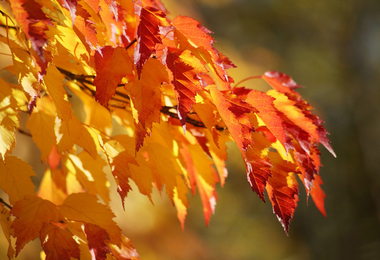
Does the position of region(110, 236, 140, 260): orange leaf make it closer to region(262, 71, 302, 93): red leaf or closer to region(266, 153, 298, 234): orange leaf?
region(266, 153, 298, 234): orange leaf

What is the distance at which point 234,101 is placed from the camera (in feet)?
1.40

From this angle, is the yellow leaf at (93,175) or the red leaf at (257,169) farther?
the yellow leaf at (93,175)

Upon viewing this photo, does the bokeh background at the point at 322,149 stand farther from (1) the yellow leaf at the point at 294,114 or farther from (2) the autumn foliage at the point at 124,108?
(1) the yellow leaf at the point at 294,114

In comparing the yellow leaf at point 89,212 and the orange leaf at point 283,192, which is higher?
the orange leaf at point 283,192

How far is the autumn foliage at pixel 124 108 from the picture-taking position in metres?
0.39

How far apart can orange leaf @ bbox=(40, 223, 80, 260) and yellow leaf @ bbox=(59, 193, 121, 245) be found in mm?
50

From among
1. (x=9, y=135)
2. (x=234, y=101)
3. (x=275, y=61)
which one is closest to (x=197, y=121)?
(x=234, y=101)

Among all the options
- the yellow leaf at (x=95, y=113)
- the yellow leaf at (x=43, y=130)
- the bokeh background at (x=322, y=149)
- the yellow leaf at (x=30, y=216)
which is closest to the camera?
the yellow leaf at (x=30, y=216)

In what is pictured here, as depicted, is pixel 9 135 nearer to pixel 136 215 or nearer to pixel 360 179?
pixel 136 215

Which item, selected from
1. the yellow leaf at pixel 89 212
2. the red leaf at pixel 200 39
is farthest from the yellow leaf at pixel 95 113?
the red leaf at pixel 200 39

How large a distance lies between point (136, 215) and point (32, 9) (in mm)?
1710

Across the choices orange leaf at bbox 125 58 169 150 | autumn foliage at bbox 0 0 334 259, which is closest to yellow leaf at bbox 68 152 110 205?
autumn foliage at bbox 0 0 334 259

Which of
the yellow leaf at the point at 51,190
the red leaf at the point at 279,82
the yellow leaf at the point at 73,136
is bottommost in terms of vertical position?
the yellow leaf at the point at 51,190

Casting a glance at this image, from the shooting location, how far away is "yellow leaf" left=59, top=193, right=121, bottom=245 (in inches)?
19.1
